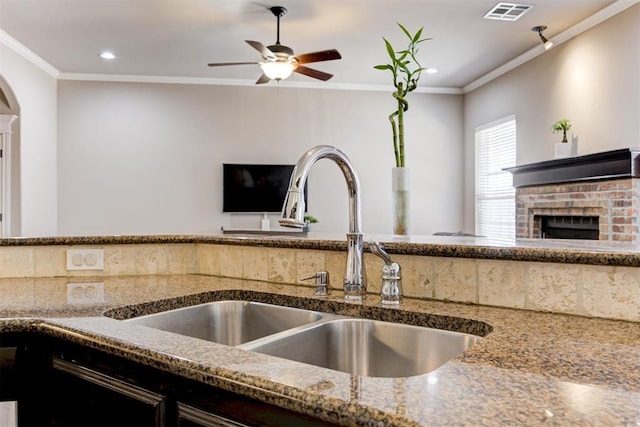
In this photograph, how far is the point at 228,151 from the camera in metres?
5.98

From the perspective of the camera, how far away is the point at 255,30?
14.3 ft

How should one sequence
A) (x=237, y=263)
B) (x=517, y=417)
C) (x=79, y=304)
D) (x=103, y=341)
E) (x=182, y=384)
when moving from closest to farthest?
1. (x=517, y=417)
2. (x=182, y=384)
3. (x=103, y=341)
4. (x=79, y=304)
5. (x=237, y=263)

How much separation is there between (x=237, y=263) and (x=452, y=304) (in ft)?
2.56

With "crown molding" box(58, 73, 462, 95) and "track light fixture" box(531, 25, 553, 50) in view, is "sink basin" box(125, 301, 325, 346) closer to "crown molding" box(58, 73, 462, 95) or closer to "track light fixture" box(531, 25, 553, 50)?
"track light fixture" box(531, 25, 553, 50)

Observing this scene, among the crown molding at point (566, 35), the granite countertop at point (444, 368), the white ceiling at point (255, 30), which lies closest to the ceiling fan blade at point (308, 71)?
the white ceiling at point (255, 30)

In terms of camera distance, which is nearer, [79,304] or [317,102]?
[79,304]

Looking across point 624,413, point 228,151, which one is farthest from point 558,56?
point 624,413

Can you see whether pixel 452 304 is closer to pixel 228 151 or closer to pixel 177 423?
pixel 177 423

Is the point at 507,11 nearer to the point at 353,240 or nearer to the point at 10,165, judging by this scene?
the point at 353,240

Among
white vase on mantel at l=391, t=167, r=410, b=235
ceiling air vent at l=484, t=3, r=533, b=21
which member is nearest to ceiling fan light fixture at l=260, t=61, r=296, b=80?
ceiling air vent at l=484, t=3, r=533, b=21

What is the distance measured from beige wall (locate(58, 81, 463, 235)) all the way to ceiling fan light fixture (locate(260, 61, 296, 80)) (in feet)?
6.69

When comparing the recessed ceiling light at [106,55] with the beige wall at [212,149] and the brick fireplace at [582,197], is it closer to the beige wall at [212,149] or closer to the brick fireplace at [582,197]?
the beige wall at [212,149]

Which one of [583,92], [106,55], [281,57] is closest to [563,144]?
[583,92]

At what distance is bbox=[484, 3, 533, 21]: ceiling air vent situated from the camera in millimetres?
3801
